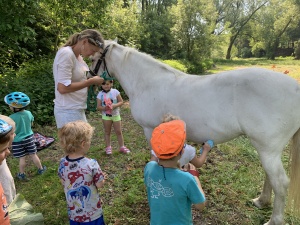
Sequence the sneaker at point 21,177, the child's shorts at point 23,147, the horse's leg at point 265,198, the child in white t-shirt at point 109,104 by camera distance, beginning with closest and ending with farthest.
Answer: the horse's leg at point 265,198 < the child's shorts at point 23,147 < the sneaker at point 21,177 < the child in white t-shirt at point 109,104

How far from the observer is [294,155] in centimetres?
256

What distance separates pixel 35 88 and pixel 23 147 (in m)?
2.98

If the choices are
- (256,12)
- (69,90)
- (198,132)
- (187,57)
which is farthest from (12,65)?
(256,12)

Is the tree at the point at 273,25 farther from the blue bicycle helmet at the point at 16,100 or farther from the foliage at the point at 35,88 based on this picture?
the blue bicycle helmet at the point at 16,100

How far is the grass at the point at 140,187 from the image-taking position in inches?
107

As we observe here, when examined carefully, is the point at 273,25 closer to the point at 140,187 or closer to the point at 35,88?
the point at 35,88

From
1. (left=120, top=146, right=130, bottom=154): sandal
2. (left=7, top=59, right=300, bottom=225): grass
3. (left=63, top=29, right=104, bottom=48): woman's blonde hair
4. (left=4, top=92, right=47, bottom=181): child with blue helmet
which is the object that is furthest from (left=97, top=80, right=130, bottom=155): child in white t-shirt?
(left=63, top=29, right=104, bottom=48): woman's blonde hair

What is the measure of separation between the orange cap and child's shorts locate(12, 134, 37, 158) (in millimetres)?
2587

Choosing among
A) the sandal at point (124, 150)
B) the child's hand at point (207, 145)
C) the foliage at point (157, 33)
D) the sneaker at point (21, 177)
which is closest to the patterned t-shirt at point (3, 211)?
the child's hand at point (207, 145)

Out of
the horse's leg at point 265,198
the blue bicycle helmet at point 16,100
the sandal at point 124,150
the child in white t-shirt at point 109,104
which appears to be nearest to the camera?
the horse's leg at point 265,198

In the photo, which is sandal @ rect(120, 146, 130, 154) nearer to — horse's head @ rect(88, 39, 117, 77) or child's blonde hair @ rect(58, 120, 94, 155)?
horse's head @ rect(88, 39, 117, 77)

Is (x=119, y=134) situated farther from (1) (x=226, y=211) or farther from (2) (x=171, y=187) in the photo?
(2) (x=171, y=187)

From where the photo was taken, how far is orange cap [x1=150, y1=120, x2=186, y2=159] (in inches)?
58.6

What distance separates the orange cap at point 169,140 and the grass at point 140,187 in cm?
144
